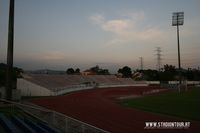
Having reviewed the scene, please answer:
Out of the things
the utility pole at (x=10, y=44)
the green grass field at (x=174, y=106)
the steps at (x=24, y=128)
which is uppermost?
the utility pole at (x=10, y=44)

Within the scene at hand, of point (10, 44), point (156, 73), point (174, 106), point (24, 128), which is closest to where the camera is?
point (24, 128)

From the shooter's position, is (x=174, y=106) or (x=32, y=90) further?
(x=32, y=90)

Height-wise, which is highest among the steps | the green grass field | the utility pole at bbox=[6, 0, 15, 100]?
the utility pole at bbox=[6, 0, 15, 100]

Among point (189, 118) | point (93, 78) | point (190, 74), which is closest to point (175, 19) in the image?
point (93, 78)

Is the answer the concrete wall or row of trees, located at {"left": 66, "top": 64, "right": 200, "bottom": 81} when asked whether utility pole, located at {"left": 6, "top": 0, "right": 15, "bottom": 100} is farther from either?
row of trees, located at {"left": 66, "top": 64, "right": 200, "bottom": 81}

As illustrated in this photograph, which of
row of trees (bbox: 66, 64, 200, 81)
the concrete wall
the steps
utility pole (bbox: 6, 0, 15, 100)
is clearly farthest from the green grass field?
row of trees (bbox: 66, 64, 200, 81)

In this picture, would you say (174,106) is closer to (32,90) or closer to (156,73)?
(32,90)

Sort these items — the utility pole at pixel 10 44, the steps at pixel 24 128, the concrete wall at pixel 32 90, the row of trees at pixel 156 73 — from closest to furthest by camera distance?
1. the steps at pixel 24 128
2. the utility pole at pixel 10 44
3. the concrete wall at pixel 32 90
4. the row of trees at pixel 156 73

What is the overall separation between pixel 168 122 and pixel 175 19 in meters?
41.7

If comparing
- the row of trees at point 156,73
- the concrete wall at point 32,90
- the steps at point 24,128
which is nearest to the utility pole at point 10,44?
the steps at point 24,128

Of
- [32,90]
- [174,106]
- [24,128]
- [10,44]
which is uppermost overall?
[10,44]

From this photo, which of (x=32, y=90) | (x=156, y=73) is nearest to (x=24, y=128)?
(x=32, y=90)

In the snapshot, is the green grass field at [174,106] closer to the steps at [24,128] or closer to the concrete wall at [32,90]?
the steps at [24,128]

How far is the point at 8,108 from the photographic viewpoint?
17.8 meters
